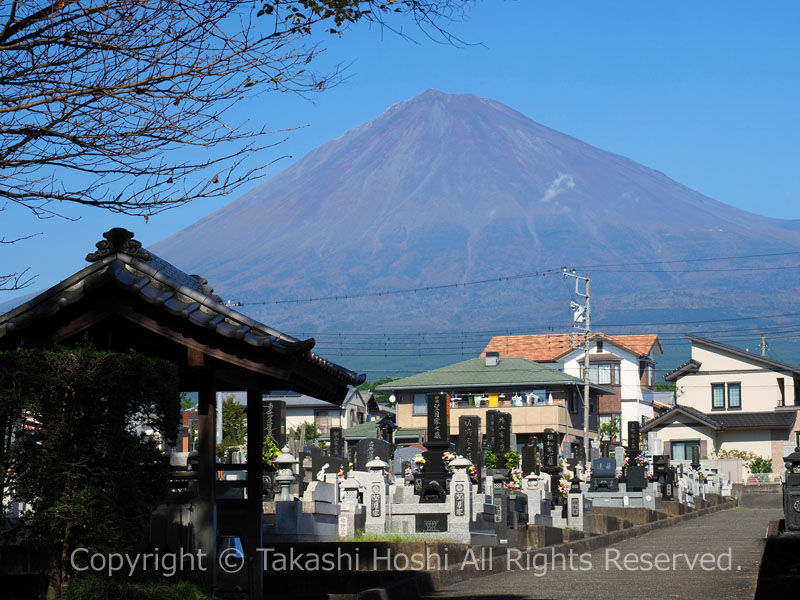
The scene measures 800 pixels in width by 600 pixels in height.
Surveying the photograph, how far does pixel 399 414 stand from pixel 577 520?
153 feet

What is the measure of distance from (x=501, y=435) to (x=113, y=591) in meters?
30.9

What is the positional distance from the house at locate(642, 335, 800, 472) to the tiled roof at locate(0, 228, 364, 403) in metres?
55.2

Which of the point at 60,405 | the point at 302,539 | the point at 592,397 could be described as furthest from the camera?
the point at 592,397

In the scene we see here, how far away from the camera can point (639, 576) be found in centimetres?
1445

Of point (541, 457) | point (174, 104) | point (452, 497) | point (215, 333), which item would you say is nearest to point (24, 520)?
point (215, 333)

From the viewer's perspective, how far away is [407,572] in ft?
43.1

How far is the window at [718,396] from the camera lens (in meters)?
66.8

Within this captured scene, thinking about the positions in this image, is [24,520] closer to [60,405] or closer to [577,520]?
[60,405]

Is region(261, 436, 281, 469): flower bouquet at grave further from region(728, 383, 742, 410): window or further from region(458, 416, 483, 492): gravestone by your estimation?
region(728, 383, 742, 410): window

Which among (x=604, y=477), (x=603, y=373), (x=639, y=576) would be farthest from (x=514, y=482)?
(x=603, y=373)

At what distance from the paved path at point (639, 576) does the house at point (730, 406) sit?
42320 millimetres

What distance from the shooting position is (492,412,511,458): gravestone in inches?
1500

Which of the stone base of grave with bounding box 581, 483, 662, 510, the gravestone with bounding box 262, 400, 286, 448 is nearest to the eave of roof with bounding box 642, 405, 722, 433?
the stone base of grave with bounding box 581, 483, 662, 510

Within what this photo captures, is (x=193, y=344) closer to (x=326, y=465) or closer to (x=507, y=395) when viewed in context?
(x=326, y=465)
